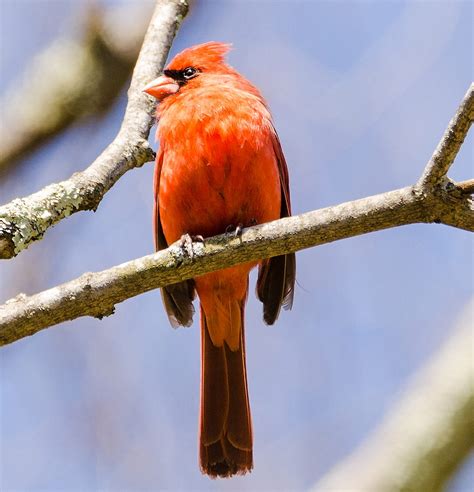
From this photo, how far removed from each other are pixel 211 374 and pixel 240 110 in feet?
4.31

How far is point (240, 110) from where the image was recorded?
4367mm

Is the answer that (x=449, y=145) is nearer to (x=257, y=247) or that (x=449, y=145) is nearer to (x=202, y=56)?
(x=257, y=247)

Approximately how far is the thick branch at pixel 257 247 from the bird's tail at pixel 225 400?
138 cm

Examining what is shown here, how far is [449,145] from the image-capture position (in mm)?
3057

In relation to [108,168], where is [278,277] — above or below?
above

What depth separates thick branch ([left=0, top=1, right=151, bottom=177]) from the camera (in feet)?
13.9

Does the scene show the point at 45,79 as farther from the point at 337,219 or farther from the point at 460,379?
the point at 460,379

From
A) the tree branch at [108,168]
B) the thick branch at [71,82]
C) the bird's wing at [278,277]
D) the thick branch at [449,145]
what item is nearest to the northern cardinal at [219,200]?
the bird's wing at [278,277]

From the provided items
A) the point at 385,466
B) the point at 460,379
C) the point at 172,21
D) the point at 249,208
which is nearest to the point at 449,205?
the point at 460,379

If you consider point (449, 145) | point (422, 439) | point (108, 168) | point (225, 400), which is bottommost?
point (422, 439)

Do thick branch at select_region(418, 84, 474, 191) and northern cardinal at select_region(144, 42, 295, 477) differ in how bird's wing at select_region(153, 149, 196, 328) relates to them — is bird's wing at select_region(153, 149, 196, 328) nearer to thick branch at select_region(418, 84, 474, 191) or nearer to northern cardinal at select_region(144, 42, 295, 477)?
northern cardinal at select_region(144, 42, 295, 477)

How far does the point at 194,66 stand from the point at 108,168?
140cm

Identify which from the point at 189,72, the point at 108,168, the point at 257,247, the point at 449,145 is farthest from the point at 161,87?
the point at 449,145

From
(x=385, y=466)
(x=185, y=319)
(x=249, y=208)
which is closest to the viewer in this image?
(x=385, y=466)
